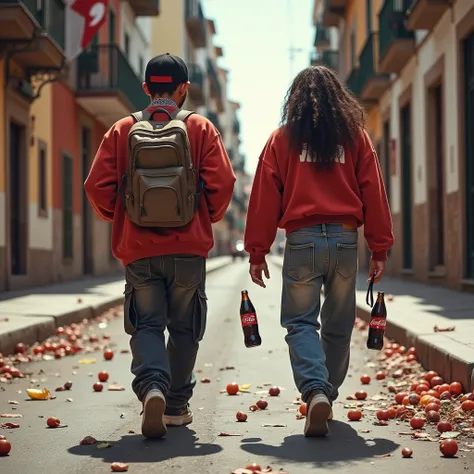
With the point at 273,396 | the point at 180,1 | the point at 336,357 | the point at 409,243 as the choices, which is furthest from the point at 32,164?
the point at 180,1

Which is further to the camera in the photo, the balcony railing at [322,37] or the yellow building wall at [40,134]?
the balcony railing at [322,37]

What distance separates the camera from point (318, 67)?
486cm

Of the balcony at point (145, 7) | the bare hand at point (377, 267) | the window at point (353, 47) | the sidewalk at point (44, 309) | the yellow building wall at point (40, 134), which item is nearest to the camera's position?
the bare hand at point (377, 267)

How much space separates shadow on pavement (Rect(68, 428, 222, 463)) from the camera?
4047 mm

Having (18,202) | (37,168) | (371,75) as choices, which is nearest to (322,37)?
(371,75)

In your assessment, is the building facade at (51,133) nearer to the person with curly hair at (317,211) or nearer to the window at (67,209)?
the window at (67,209)

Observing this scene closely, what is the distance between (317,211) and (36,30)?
11844mm

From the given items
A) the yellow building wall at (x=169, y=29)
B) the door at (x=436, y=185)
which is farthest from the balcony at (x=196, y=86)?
the door at (x=436, y=185)

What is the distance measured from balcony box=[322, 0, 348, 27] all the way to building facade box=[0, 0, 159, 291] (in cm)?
670

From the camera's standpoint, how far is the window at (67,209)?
20766 mm

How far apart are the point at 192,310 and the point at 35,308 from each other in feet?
22.4

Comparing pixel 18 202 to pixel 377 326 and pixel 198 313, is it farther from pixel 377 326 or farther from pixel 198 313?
pixel 377 326

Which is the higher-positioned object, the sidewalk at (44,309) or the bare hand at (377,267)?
the bare hand at (377,267)

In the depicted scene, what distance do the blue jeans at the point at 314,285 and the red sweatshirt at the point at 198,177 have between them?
17.5 inches
